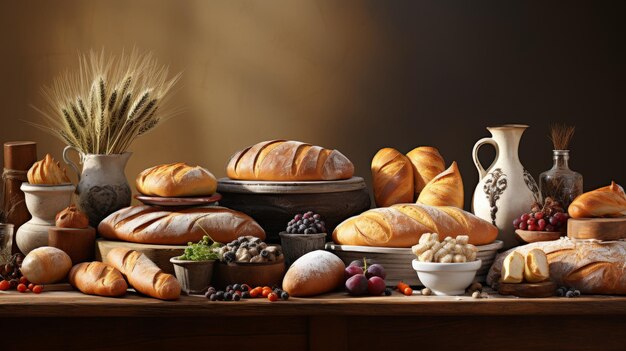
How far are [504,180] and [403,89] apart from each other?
1910mm

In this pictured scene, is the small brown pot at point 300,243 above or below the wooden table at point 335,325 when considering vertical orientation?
above

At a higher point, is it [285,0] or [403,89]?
[285,0]

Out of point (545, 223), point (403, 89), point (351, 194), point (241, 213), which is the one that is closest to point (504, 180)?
point (545, 223)

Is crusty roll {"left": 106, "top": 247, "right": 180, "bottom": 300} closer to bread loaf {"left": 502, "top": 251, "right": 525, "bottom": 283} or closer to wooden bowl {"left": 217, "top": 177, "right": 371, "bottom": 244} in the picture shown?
wooden bowl {"left": 217, "top": 177, "right": 371, "bottom": 244}

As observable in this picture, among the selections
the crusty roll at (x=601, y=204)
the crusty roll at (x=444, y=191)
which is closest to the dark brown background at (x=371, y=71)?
the crusty roll at (x=444, y=191)

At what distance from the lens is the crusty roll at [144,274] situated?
6.90ft

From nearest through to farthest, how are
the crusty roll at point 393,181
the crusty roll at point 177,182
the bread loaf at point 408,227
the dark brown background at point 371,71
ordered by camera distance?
the bread loaf at point 408,227, the crusty roll at point 177,182, the crusty roll at point 393,181, the dark brown background at point 371,71

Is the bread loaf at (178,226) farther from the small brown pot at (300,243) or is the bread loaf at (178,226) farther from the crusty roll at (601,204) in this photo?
the crusty roll at (601,204)

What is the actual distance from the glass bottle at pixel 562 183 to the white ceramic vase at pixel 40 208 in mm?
1375

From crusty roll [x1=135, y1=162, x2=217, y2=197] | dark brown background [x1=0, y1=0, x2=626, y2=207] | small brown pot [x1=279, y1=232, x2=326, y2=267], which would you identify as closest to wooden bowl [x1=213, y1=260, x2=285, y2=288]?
small brown pot [x1=279, y1=232, x2=326, y2=267]

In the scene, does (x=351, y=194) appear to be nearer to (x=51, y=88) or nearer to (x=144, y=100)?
(x=144, y=100)

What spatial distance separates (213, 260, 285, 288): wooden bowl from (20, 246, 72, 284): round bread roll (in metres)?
0.42

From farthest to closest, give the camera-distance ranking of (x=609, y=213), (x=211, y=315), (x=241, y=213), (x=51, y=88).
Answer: (x=51, y=88), (x=241, y=213), (x=609, y=213), (x=211, y=315)

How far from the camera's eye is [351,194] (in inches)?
104
